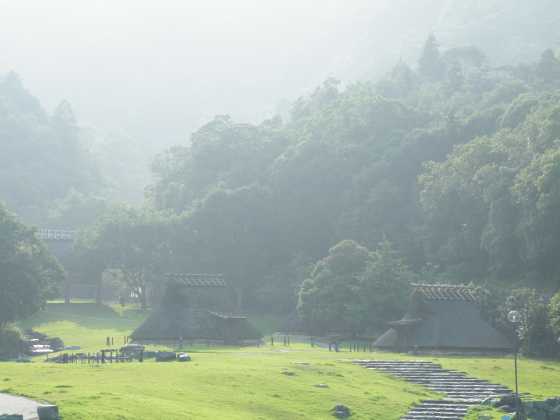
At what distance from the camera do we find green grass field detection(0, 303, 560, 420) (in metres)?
37.6

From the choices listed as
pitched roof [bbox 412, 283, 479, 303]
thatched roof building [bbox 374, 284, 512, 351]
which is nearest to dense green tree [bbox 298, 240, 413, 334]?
pitched roof [bbox 412, 283, 479, 303]

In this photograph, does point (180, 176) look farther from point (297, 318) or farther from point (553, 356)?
point (553, 356)

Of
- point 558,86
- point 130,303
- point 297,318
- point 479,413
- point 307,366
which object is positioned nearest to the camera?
point 479,413

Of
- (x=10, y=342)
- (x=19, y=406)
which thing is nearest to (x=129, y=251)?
(x=10, y=342)

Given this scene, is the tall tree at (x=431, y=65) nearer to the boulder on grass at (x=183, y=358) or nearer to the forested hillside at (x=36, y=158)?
the forested hillside at (x=36, y=158)

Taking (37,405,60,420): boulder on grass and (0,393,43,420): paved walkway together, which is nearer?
(37,405,60,420): boulder on grass

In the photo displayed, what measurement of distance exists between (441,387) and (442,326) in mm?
17714

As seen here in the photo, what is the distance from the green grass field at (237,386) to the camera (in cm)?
3759

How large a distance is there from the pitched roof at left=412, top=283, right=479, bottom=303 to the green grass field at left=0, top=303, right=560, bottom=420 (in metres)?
9.09

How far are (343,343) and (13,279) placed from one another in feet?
80.1

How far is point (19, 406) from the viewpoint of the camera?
35.8 m

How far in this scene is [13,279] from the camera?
251 ft

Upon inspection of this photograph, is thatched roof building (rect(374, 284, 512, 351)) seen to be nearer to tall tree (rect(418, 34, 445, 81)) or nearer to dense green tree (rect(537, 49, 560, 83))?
dense green tree (rect(537, 49, 560, 83))

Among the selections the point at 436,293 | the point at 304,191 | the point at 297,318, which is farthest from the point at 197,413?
the point at 304,191
